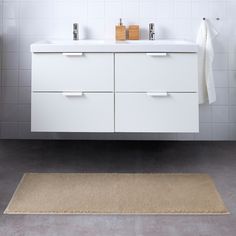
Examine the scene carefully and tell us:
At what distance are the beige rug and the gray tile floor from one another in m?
0.06

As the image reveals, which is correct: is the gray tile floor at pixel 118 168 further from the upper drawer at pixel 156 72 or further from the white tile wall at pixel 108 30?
the upper drawer at pixel 156 72

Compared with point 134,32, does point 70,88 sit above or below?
below

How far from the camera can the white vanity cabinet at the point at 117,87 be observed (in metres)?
2.21

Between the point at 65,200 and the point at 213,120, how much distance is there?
5.70ft

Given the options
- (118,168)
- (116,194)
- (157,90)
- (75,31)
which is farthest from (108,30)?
(116,194)

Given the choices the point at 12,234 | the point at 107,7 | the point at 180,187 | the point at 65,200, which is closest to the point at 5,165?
the point at 65,200

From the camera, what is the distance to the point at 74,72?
2217mm

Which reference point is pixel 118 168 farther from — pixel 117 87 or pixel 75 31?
pixel 75 31

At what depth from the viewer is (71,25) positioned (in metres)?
2.97

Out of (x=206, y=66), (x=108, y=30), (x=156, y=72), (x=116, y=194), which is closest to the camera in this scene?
(x=116, y=194)

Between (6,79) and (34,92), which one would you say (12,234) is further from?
(6,79)

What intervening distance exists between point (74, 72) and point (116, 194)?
855mm

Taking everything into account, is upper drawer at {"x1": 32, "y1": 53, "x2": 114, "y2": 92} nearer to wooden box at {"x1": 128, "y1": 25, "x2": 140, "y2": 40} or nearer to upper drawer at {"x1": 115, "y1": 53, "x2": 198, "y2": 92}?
upper drawer at {"x1": 115, "y1": 53, "x2": 198, "y2": 92}

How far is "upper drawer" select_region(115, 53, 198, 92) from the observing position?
2.20m
